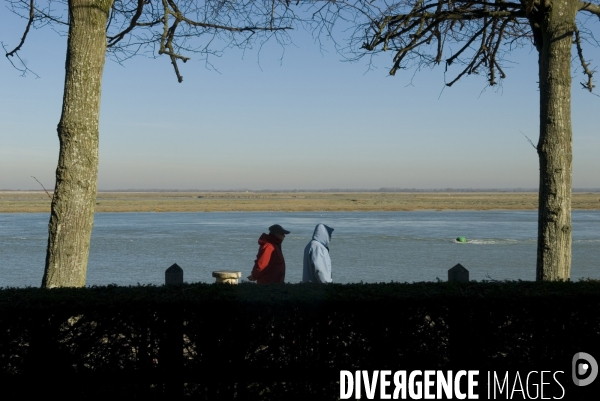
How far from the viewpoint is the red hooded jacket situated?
8539 mm

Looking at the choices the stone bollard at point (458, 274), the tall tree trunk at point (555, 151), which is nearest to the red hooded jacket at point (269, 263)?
the stone bollard at point (458, 274)

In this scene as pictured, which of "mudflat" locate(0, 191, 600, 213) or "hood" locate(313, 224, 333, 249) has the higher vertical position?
"hood" locate(313, 224, 333, 249)

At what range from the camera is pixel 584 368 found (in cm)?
488

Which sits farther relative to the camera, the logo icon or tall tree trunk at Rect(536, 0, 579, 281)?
tall tree trunk at Rect(536, 0, 579, 281)

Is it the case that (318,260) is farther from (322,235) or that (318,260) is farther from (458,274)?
(458,274)

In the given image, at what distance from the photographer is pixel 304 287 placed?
5.12m

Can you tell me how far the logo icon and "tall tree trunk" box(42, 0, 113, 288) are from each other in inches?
174

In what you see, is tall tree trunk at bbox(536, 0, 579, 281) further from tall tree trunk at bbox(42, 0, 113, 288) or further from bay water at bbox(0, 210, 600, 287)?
bay water at bbox(0, 210, 600, 287)

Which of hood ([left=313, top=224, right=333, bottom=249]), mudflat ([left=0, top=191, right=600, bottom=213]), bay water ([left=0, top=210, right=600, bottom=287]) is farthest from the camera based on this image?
mudflat ([left=0, top=191, right=600, bottom=213])

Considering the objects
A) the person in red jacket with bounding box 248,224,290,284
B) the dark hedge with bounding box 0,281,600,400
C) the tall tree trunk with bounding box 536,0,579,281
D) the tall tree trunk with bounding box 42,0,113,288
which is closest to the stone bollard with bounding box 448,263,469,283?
the tall tree trunk with bounding box 536,0,579,281

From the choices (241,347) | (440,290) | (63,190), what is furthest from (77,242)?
(440,290)

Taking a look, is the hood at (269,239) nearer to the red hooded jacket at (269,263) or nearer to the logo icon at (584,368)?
the red hooded jacket at (269,263)

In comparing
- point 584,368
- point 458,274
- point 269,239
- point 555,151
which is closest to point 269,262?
point 269,239

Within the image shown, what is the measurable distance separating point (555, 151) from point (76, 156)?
509cm
